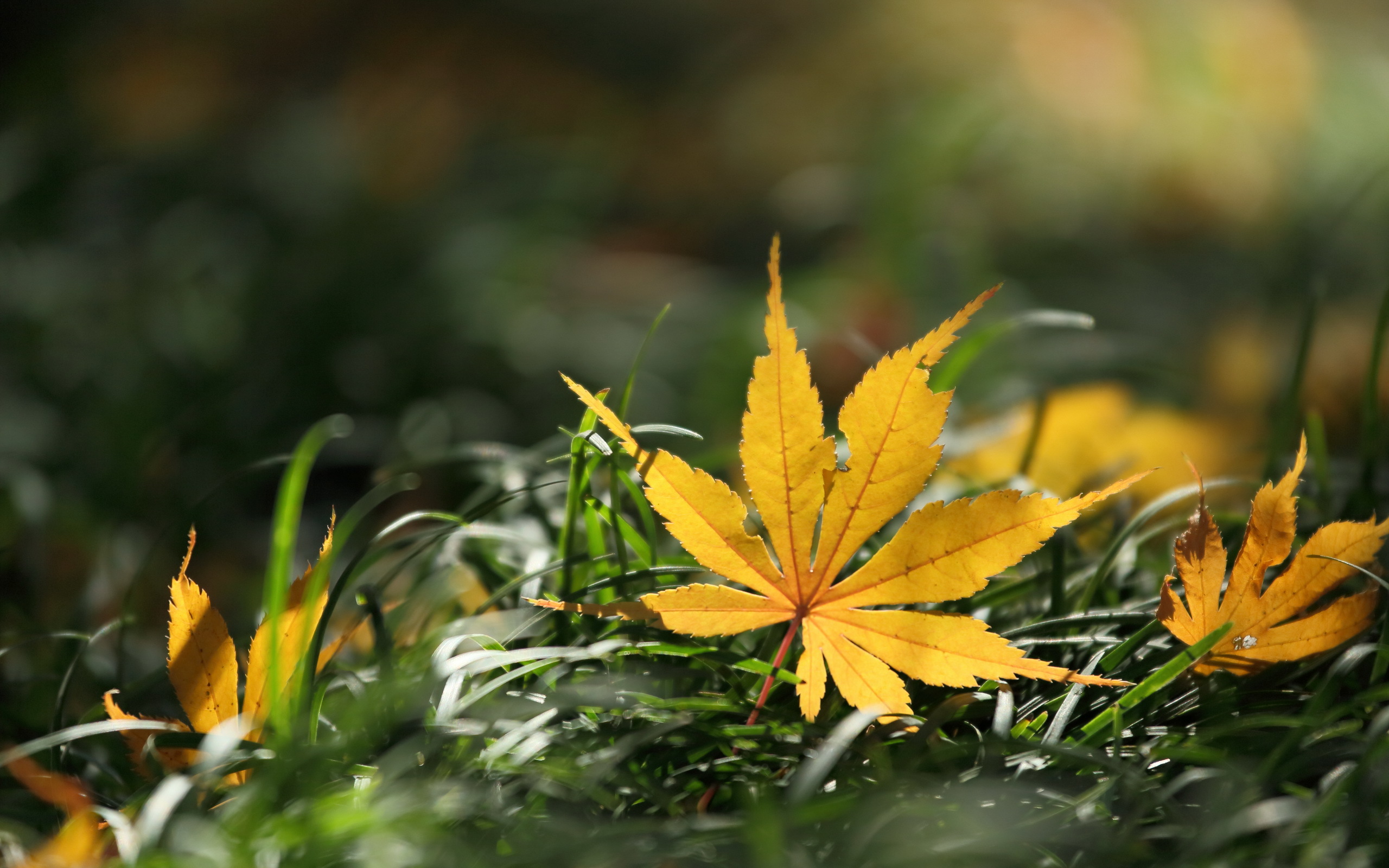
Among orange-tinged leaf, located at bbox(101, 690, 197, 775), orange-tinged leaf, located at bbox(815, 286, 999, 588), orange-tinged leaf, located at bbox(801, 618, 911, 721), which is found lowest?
orange-tinged leaf, located at bbox(101, 690, 197, 775)

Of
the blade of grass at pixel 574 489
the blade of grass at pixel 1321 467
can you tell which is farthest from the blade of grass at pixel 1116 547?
the blade of grass at pixel 574 489

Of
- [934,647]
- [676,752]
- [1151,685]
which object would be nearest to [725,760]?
[676,752]

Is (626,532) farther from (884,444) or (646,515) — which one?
(884,444)

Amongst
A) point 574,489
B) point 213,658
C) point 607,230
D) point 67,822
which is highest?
point 607,230

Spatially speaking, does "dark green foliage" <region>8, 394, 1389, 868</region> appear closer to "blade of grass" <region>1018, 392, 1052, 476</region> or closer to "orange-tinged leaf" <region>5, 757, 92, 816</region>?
"orange-tinged leaf" <region>5, 757, 92, 816</region>

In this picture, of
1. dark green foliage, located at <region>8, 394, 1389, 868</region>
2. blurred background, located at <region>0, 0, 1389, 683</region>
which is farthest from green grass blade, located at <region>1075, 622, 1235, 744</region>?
blurred background, located at <region>0, 0, 1389, 683</region>

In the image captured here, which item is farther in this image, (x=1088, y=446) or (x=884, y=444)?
(x=1088, y=446)

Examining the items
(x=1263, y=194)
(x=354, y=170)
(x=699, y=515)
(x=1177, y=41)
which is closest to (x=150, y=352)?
(x=354, y=170)
